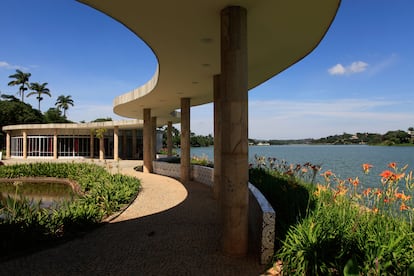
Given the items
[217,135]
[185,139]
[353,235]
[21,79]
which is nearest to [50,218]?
[217,135]

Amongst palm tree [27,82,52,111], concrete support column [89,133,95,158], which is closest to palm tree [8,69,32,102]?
palm tree [27,82,52,111]

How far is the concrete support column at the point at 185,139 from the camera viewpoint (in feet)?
42.7

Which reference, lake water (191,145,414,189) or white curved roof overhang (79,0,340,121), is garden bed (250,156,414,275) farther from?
white curved roof overhang (79,0,340,121)

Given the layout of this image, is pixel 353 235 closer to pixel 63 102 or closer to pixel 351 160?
pixel 351 160

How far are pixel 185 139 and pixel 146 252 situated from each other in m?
8.35

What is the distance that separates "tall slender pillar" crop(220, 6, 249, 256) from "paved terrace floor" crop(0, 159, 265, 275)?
1.94 ft

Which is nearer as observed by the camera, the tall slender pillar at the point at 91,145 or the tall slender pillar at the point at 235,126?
the tall slender pillar at the point at 235,126

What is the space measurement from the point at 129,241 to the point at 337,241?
12.8ft

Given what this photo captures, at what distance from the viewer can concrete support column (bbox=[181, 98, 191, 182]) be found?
13.0 metres

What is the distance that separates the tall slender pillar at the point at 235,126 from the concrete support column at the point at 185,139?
822 cm

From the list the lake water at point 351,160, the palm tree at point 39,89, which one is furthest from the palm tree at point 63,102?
the lake water at point 351,160

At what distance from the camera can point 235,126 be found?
15.5ft

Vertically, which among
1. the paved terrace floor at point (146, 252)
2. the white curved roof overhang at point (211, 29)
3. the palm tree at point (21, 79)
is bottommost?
the paved terrace floor at point (146, 252)

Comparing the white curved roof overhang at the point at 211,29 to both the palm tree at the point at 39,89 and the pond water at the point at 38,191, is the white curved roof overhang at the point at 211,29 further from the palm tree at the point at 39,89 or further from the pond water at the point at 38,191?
the palm tree at the point at 39,89
